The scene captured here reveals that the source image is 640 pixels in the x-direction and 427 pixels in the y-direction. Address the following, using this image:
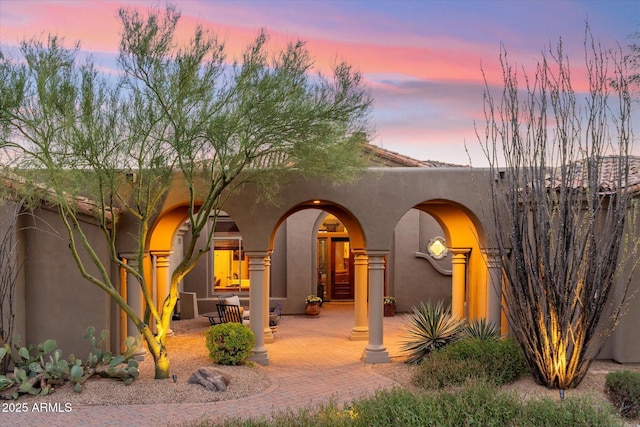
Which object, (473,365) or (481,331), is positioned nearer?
(473,365)

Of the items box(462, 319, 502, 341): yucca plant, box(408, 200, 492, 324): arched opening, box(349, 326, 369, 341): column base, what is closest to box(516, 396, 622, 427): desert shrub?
box(462, 319, 502, 341): yucca plant

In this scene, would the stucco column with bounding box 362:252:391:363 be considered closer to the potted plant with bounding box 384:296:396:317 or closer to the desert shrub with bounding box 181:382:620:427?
the desert shrub with bounding box 181:382:620:427

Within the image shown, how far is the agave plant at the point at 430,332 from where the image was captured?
11.9 m

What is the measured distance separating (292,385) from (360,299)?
4.75 metres

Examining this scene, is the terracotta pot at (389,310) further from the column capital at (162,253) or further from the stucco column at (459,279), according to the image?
the column capital at (162,253)

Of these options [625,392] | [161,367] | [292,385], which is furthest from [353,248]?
[625,392]

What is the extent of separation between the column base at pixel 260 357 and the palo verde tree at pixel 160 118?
2271 mm

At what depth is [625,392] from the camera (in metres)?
8.04

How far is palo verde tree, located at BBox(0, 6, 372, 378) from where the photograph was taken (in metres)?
9.10

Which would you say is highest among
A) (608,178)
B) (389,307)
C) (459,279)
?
(608,178)

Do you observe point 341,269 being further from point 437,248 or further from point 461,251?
point 461,251

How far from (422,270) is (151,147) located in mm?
13450

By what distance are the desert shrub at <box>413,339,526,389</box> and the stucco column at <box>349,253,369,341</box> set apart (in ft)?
15.6

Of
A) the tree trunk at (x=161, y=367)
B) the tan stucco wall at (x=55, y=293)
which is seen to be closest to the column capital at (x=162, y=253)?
the tan stucco wall at (x=55, y=293)
